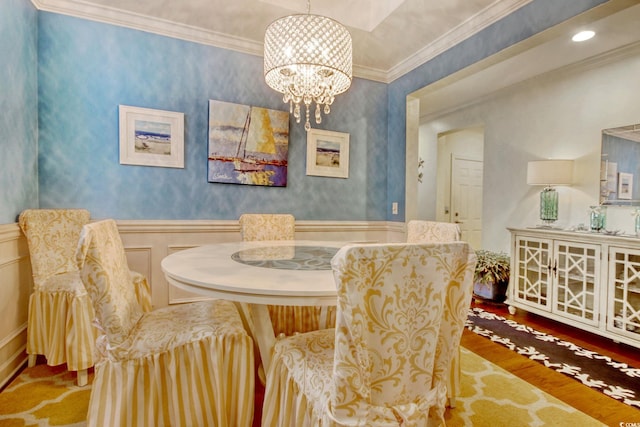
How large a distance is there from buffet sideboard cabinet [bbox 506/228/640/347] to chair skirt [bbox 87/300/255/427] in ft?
8.66

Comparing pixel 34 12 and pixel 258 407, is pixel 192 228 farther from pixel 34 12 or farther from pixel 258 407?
pixel 34 12

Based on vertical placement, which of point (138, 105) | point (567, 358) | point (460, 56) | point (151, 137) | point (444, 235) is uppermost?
point (460, 56)

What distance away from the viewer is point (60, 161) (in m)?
2.38

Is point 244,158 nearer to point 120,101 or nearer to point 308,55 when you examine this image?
point 120,101

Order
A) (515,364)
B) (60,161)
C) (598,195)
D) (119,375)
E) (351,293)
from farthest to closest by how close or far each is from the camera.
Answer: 1. (598,195)
2. (60,161)
3. (515,364)
4. (119,375)
5. (351,293)

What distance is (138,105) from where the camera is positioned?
8.41 ft

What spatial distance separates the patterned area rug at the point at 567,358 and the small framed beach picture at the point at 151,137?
9.45 ft

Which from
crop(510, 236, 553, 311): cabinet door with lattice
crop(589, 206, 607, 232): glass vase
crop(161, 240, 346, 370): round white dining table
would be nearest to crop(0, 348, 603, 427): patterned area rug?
crop(161, 240, 346, 370): round white dining table

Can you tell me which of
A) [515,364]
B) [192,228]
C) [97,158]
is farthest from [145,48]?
[515,364]

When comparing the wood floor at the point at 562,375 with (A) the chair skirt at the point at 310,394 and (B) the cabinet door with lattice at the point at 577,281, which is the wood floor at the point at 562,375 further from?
(A) the chair skirt at the point at 310,394

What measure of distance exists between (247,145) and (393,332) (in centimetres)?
236

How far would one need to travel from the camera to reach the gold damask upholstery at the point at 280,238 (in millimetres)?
1998

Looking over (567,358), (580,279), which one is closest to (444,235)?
(567,358)

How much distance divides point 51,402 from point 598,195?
4341 mm
